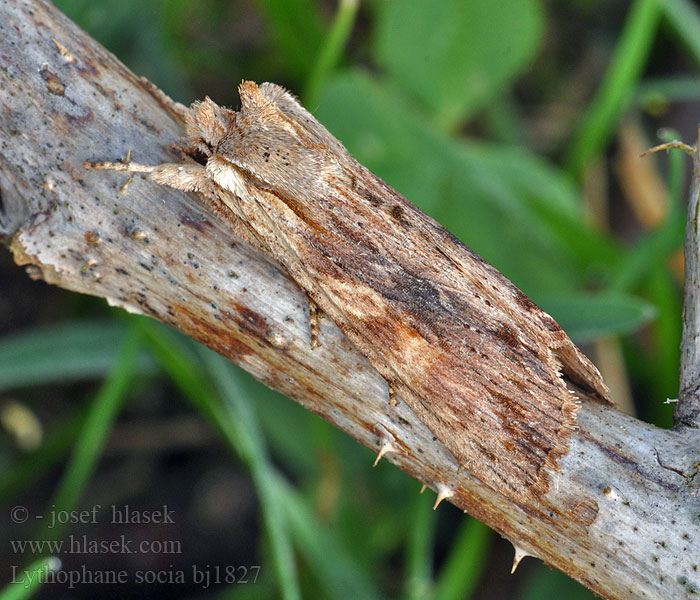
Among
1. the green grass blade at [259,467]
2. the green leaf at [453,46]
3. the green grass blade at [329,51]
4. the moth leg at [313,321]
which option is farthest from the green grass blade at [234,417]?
the green leaf at [453,46]

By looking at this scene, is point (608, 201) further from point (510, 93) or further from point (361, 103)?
point (361, 103)

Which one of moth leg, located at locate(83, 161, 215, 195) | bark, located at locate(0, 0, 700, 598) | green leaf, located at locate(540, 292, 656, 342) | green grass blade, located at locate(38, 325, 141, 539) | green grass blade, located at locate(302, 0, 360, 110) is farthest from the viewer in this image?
green grass blade, located at locate(302, 0, 360, 110)

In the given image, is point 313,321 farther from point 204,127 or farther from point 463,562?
point 463,562

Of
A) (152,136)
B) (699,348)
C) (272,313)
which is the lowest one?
(272,313)

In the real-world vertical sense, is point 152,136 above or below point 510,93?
below

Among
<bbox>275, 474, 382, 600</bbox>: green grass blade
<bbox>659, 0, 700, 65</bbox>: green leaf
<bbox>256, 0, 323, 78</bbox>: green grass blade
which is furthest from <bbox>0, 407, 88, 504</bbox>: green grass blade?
<bbox>659, 0, 700, 65</bbox>: green leaf

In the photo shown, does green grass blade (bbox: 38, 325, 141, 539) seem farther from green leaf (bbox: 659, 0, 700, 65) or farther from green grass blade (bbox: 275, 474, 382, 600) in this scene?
green leaf (bbox: 659, 0, 700, 65)

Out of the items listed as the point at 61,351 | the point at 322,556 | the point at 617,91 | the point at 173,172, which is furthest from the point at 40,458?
the point at 617,91

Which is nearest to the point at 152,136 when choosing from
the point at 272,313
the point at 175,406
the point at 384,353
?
the point at 272,313
